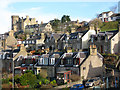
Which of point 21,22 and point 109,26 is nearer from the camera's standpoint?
point 109,26

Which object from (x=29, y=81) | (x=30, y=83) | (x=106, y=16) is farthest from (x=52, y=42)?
(x=106, y=16)

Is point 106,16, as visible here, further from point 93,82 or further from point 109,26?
point 93,82

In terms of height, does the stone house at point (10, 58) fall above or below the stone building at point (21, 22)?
below

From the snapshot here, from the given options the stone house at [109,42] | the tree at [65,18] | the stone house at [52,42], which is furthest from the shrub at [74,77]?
the tree at [65,18]

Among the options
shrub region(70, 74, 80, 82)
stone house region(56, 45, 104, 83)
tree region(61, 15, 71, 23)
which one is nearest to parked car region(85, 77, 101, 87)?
shrub region(70, 74, 80, 82)

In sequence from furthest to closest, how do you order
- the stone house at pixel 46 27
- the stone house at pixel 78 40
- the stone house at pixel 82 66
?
the stone house at pixel 46 27
the stone house at pixel 78 40
the stone house at pixel 82 66

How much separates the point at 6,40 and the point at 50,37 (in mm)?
18154

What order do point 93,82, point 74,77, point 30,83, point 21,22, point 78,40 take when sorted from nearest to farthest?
1. point 93,82
2. point 30,83
3. point 74,77
4. point 78,40
5. point 21,22

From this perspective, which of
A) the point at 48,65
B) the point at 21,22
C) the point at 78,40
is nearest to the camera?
the point at 48,65

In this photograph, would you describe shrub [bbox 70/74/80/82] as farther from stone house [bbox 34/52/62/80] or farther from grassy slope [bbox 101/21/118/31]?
grassy slope [bbox 101/21/118/31]

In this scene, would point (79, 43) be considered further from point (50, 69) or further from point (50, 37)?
point (50, 69)

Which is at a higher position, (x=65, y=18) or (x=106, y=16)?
(x=65, y=18)

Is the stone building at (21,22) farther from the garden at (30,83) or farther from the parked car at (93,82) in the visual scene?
the parked car at (93,82)

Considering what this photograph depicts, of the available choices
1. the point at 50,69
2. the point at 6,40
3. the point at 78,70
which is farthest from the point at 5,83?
the point at 6,40
